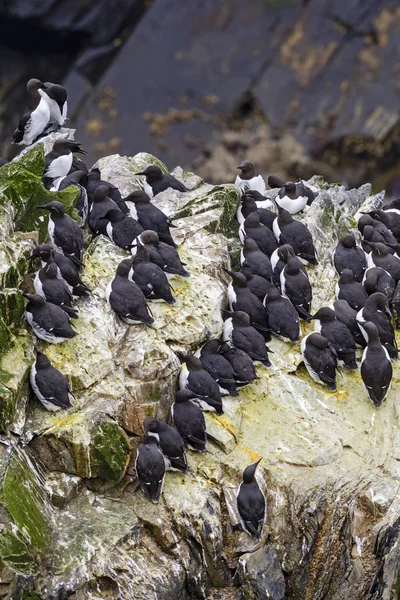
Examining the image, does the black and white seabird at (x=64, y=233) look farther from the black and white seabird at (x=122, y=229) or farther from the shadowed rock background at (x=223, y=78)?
the shadowed rock background at (x=223, y=78)

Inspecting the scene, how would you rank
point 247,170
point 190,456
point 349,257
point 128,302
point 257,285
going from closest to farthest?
point 190,456 < point 128,302 < point 257,285 < point 349,257 < point 247,170

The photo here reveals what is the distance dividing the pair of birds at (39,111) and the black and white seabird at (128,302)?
3.62m

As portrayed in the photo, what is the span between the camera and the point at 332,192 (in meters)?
13.6

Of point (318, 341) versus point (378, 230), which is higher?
point (378, 230)

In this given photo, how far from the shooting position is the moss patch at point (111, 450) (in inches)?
364

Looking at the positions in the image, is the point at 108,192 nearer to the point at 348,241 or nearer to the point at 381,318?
the point at 348,241

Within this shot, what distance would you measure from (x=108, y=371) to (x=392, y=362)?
3515 mm

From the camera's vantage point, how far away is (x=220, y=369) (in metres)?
10.3

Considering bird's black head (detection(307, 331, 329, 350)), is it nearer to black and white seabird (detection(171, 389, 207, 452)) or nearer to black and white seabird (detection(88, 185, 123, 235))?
black and white seabird (detection(171, 389, 207, 452))

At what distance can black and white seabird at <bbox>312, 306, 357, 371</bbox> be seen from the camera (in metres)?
11.1

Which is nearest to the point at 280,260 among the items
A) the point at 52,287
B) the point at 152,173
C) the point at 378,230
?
the point at 378,230

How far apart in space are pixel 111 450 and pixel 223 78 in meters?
17.9

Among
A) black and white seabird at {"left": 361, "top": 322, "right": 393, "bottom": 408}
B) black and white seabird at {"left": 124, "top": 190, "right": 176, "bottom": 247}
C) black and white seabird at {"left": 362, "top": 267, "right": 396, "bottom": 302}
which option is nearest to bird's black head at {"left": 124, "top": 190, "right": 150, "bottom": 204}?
black and white seabird at {"left": 124, "top": 190, "right": 176, "bottom": 247}

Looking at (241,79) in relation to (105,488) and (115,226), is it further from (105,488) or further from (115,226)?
(105,488)
